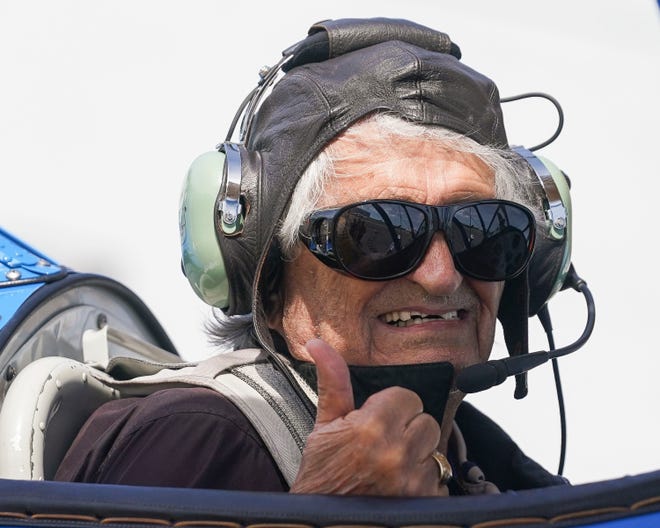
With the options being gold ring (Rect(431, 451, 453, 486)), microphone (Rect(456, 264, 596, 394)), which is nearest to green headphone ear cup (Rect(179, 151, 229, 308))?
microphone (Rect(456, 264, 596, 394))

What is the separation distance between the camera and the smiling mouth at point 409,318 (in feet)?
4.98

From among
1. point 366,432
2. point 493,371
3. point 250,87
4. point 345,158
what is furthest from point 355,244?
point 250,87

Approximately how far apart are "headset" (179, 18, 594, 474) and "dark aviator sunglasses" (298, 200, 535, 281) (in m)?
0.12

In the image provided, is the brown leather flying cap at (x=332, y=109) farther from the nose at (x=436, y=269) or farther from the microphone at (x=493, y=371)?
the microphone at (x=493, y=371)

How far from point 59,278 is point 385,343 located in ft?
2.03

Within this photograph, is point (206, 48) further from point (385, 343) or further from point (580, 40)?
point (385, 343)

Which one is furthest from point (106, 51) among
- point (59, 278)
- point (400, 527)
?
point (400, 527)

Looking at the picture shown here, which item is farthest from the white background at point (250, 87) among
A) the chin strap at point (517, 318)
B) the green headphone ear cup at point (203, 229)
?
the green headphone ear cup at point (203, 229)

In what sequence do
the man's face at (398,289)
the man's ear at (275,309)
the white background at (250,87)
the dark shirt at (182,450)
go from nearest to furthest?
the dark shirt at (182,450)
the man's face at (398,289)
the man's ear at (275,309)
the white background at (250,87)

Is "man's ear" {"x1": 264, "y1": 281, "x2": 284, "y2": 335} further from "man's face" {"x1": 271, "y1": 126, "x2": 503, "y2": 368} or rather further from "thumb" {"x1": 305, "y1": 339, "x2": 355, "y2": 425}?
"thumb" {"x1": 305, "y1": 339, "x2": 355, "y2": 425}

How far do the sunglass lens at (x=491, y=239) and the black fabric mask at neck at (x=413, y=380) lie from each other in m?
0.15

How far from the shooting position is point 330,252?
147 centimetres

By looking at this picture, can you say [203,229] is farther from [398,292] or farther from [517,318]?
[517,318]

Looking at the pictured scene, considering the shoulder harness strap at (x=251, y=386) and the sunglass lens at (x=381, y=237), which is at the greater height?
the sunglass lens at (x=381, y=237)
